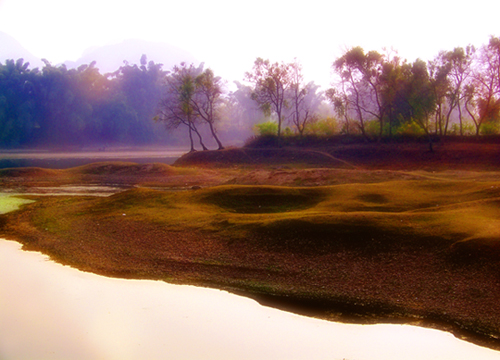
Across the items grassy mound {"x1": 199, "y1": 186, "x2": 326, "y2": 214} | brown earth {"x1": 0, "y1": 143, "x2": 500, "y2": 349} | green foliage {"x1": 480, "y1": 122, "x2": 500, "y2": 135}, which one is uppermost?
green foliage {"x1": 480, "y1": 122, "x2": 500, "y2": 135}

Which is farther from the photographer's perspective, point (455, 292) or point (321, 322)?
point (455, 292)

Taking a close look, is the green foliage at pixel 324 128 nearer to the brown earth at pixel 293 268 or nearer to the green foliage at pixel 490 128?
the green foliage at pixel 490 128

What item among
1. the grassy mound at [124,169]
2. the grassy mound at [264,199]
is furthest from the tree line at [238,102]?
the grassy mound at [264,199]

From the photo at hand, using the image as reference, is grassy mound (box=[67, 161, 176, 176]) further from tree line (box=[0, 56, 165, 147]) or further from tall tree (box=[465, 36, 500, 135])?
tree line (box=[0, 56, 165, 147])

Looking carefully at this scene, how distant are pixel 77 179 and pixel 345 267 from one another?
25.7 m

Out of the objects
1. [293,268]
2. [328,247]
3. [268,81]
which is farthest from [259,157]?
[293,268]

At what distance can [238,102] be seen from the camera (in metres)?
99.2

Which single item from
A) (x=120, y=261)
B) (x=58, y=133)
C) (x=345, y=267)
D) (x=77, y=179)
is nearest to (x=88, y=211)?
(x=120, y=261)

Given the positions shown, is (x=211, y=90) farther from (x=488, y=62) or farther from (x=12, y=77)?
(x=12, y=77)

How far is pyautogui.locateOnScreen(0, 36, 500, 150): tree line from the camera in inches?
1309

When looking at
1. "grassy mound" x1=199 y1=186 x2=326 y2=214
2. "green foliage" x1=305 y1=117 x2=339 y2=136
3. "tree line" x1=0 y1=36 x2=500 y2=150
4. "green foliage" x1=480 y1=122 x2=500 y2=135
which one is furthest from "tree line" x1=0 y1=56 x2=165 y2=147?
"grassy mound" x1=199 y1=186 x2=326 y2=214

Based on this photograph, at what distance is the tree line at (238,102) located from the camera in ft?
109

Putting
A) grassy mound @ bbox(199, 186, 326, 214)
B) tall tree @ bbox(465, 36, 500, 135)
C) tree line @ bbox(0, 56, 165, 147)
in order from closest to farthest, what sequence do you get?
grassy mound @ bbox(199, 186, 326, 214)
tall tree @ bbox(465, 36, 500, 135)
tree line @ bbox(0, 56, 165, 147)

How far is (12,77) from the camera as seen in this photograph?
2613 inches
